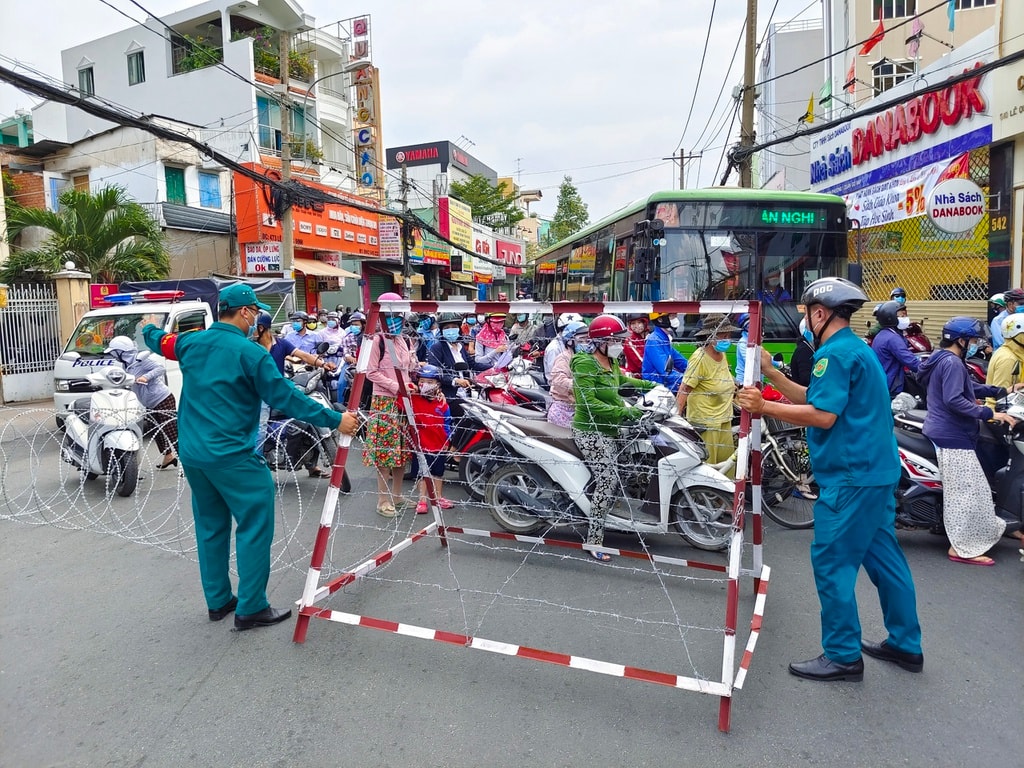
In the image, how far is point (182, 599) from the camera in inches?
172

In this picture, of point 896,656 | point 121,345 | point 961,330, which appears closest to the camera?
point 896,656

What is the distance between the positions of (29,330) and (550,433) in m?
12.3

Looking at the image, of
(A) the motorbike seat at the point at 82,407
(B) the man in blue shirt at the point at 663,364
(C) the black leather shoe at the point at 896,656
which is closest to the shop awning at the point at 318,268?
(A) the motorbike seat at the point at 82,407

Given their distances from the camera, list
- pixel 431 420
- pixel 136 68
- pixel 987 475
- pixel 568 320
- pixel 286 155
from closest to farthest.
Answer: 1. pixel 987 475
2. pixel 431 420
3. pixel 568 320
4. pixel 286 155
5. pixel 136 68

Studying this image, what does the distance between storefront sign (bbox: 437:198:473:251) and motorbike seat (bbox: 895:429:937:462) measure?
29460 mm

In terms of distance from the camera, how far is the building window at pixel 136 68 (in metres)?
27.4

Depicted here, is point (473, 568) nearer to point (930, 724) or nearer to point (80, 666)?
point (80, 666)

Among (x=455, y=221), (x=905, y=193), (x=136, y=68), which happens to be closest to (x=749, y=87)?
(x=905, y=193)

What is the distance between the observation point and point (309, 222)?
A: 22.7 metres

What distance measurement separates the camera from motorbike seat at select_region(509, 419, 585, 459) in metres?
5.07

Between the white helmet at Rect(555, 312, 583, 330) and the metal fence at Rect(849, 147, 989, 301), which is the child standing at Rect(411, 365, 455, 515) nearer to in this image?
Result: the white helmet at Rect(555, 312, 583, 330)

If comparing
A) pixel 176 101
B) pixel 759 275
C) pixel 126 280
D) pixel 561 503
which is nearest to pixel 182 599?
pixel 561 503

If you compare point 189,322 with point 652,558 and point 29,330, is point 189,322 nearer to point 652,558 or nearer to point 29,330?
point 29,330

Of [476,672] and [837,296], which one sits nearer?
[837,296]
